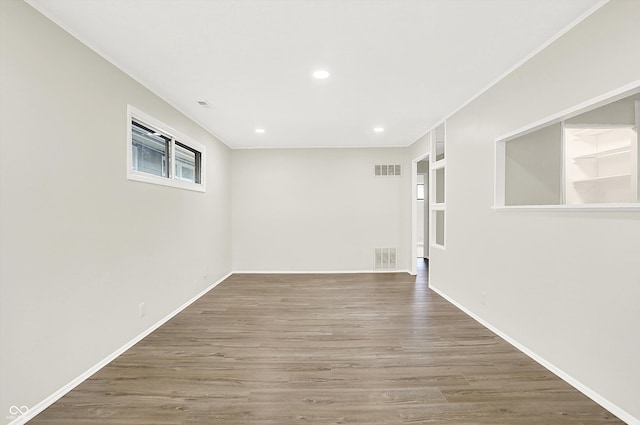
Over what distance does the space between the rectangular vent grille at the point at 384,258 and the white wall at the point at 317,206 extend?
0.10 m

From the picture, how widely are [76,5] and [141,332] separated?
111 inches

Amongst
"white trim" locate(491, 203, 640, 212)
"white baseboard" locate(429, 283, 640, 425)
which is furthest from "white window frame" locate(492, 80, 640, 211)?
"white baseboard" locate(429, 283, 640, 425)

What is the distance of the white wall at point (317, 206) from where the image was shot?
249 inches

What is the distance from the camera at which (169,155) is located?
385 cm

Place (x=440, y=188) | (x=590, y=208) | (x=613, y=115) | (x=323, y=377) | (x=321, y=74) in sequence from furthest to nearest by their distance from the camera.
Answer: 1. (x=440, y=188)
2. (x=613, y=115)
3. (x=321, y=74)
4. (x=323, y=377)
5. (x=590, y=208)

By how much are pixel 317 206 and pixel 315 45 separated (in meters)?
4.10

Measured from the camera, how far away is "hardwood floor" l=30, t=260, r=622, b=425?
6.31 ft

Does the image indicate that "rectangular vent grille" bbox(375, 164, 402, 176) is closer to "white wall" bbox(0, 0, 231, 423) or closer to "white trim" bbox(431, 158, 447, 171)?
"white trim" bbox(431, 158, 447, 171)

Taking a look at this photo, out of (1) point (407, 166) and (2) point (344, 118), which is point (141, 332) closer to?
(2) point (344, 118)

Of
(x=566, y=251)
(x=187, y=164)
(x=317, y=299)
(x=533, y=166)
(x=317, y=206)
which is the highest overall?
(x=187, y=164)

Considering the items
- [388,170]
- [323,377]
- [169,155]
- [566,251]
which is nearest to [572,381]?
[566,251]

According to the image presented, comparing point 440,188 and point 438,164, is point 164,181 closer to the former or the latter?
point 438,164

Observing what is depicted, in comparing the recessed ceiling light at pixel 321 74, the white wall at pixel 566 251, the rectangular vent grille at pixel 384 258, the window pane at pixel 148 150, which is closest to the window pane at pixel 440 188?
the rectangular vent grille at pixel 384 258

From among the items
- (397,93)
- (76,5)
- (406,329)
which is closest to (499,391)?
(406,329)
